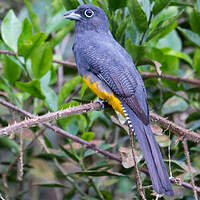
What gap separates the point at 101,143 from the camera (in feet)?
13.1

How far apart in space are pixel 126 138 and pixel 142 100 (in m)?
1.18

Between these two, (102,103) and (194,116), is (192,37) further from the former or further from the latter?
(102,103)

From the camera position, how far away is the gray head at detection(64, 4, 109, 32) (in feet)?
13.1

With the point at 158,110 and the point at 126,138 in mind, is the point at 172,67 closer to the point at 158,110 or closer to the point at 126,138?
the point at 158,110

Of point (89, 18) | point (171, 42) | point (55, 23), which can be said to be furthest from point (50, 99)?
point (171, 42)

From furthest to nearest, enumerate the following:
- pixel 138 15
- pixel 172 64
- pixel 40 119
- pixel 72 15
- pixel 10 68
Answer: pixel 172 64, pixel 72 15, pixel 10 68, pixel 138 15, pixel 40 119

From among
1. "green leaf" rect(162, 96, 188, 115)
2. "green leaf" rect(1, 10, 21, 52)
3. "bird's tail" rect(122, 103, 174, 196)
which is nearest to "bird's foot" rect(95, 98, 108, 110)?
"bird's tail" rect(122, 103, 174, 196)

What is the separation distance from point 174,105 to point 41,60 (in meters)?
1.20

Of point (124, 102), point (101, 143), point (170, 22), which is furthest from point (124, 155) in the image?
point (170, 22)

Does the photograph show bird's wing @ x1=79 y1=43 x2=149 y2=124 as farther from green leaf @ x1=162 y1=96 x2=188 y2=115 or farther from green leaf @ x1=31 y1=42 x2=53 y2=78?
green leaf @ x1=162 y1=96 x2=188 y2=115

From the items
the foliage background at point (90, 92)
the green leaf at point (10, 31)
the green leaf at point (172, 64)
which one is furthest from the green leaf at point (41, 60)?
the green leaf at point (172, 64)

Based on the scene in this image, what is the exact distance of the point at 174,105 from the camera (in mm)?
4059

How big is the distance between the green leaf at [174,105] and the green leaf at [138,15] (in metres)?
0.75

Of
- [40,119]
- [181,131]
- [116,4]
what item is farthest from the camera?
[116,4]
